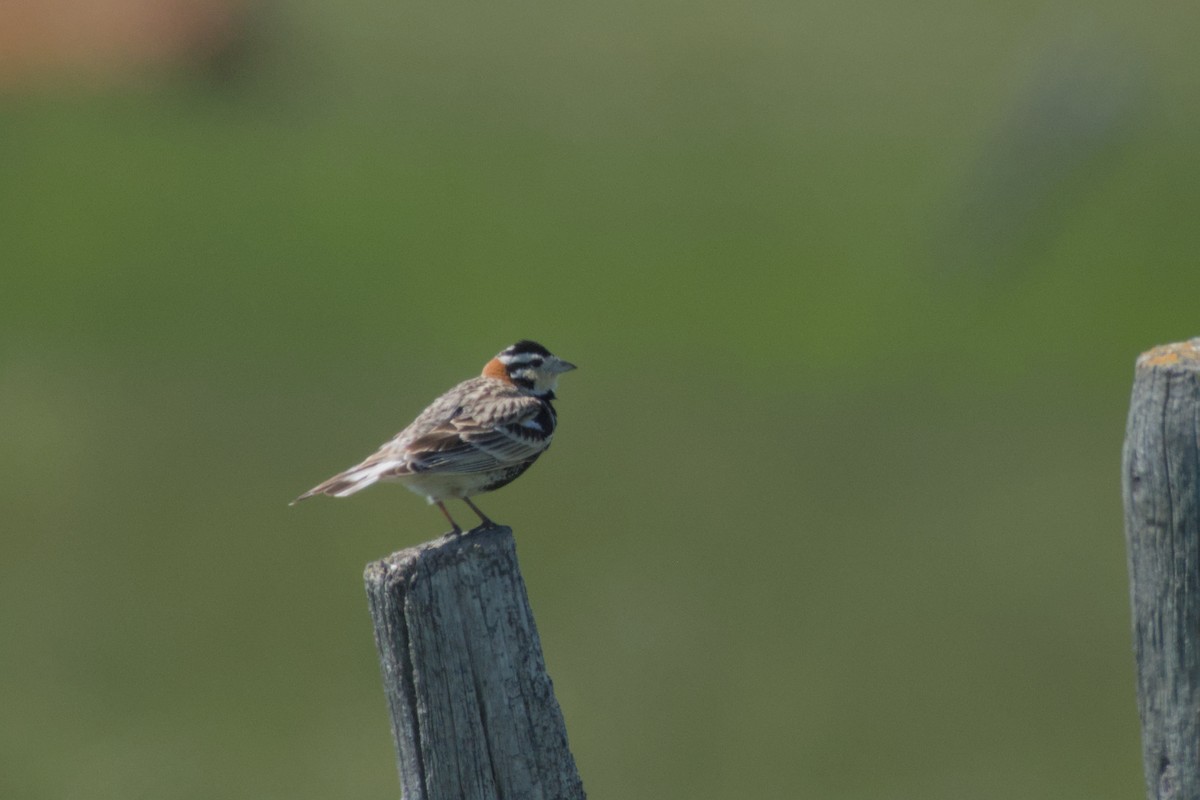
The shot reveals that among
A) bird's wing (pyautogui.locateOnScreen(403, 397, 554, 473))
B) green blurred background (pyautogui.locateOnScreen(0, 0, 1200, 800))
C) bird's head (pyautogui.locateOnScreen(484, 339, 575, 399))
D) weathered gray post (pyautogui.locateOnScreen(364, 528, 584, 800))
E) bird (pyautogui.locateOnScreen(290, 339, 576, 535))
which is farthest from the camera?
green blurred background (pyautogui.locateOnScreen(0, 0, 1200, 800))

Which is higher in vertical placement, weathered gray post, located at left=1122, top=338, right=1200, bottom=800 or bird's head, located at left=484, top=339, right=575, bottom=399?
bird's head, located at left=484, top=339, right=575, bottom=399

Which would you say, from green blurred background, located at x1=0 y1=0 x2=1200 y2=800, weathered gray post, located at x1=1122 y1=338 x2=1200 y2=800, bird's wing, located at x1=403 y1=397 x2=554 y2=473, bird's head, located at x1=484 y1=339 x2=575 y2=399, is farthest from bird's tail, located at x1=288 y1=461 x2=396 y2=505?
green blurred background, located at x1=0 y1=0 x2=1200 y2=800

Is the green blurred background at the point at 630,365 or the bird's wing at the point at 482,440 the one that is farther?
the green blurred background at the point at 630,365

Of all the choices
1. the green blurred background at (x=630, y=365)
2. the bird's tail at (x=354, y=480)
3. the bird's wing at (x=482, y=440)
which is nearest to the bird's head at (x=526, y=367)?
the bird's wing at (x=482, y=440)

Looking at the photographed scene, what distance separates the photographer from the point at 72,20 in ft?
82.5

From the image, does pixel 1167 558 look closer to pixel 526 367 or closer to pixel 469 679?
pixel 469 679

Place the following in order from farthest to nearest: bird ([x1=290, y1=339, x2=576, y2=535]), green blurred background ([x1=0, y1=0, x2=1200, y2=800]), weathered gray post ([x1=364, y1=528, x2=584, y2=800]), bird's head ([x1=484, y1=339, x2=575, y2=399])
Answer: green blurred background ([x1=0, y1=0, x2=1200, y2=800]), bird's head ([x1=484, y1=339, x2=575, y2=399]), bird ([x1=290, y1=339, x2=576, y2=535]), weathered gray post ([x1=364, y1=528, x2=584, y2=800])

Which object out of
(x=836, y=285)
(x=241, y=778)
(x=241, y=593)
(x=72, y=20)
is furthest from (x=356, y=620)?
(x=72, y=20)

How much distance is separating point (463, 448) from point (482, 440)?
0.28 ft

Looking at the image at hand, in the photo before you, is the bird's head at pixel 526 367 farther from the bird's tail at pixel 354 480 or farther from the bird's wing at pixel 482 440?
the bird's tail at pixel 354 480

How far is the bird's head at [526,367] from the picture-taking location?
7.80m

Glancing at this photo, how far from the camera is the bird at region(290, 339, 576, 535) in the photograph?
6.55 metres

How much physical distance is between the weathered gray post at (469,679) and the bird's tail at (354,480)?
1634 millimetres

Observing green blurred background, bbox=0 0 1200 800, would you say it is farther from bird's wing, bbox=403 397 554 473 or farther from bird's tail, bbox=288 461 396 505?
bird's tail, bbox=288 461 396 505
